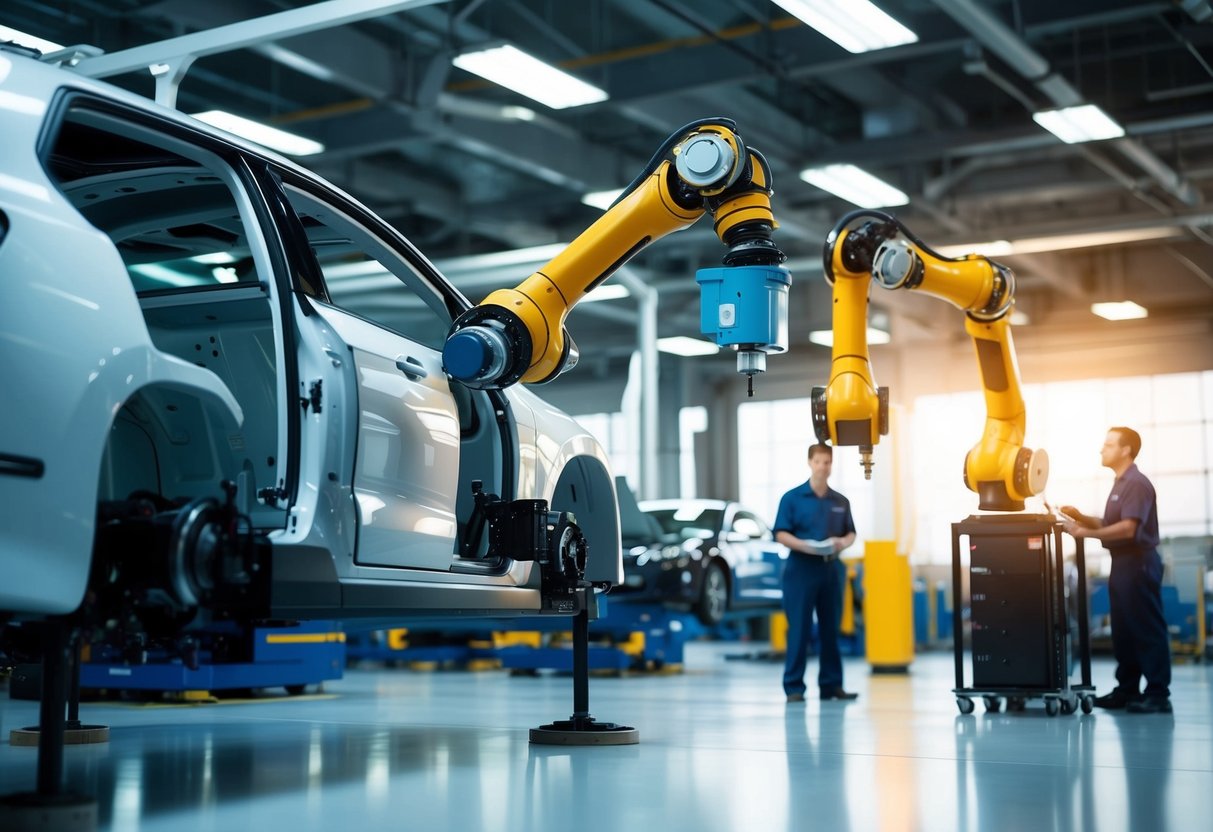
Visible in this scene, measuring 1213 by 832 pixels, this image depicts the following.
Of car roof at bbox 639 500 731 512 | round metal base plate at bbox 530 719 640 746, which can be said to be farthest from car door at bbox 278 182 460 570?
car roof at bbox 639 500 731 512

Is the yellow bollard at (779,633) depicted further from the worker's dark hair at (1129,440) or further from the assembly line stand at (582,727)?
the assembly line stand at (582,727)

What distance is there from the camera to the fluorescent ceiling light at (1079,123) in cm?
1143

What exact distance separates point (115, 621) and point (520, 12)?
8.95 m

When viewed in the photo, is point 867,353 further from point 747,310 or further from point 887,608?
point 887,608

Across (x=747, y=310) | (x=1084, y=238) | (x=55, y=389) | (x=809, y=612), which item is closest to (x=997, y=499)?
(x=809, y=612)

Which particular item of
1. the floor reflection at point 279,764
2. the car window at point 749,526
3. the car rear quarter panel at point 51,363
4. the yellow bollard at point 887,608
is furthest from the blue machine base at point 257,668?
the car window at point 749,526

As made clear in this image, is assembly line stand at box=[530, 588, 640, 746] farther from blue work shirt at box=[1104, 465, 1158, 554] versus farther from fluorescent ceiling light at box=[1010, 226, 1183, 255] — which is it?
fluorescent ceiling light at box=[1010, 226, 1183, 255]

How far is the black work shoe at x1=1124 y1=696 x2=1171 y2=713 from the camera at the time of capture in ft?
23.9

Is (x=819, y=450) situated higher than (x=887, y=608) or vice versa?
(x=819, y=450)

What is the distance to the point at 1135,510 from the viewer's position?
736cm

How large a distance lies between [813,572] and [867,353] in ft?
8.65

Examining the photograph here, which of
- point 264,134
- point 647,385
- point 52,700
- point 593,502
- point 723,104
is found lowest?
point 52,700

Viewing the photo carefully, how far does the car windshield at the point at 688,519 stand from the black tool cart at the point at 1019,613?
19.1 ft

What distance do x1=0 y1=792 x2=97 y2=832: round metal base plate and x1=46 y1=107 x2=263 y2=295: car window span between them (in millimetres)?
1510
